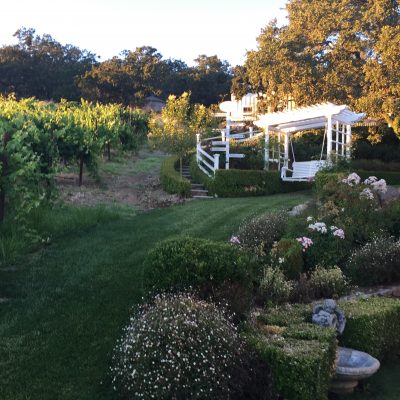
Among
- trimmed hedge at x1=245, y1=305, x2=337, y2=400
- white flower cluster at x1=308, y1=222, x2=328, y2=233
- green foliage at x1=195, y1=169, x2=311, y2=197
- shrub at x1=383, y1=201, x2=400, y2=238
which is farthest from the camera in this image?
green foliage at x1=195, y1=169, x2=311, y2=197

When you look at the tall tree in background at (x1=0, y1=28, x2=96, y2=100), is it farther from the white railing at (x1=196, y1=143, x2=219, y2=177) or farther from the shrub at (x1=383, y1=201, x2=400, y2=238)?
the shrub at (x1=383, y1=201, x2=400, y2=238)

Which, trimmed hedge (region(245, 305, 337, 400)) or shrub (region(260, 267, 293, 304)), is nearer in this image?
trimmed hedge (region(245, 305, 337, 400))

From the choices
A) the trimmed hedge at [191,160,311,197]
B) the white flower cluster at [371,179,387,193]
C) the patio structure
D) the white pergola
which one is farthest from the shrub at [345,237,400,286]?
the trimmed hedge at [191,160,311,197]

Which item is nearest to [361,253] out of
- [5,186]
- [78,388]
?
[78,388]

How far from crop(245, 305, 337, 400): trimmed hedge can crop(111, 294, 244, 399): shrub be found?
0.88 ft

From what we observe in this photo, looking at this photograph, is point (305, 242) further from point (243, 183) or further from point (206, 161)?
point (206, 161)

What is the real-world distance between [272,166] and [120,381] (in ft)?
50.2

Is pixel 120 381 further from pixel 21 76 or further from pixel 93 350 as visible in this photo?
pixel 21 76

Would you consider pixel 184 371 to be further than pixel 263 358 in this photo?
No

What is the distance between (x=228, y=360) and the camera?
379cm

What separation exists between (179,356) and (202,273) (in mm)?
1266

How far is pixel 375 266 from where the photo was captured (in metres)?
6.71

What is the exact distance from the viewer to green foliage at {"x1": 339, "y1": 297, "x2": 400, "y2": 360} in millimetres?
4926

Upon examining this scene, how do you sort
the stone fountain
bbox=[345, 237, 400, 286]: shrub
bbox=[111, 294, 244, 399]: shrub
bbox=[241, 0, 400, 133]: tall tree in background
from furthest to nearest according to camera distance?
1. bbox=[241, 0, 400, 133]: tall tree in background
2. bbox=[345, 237, 400, 286]: shrub
3. the stone fountain
4. bbox=[111, 294, 244, 399]: shrub
